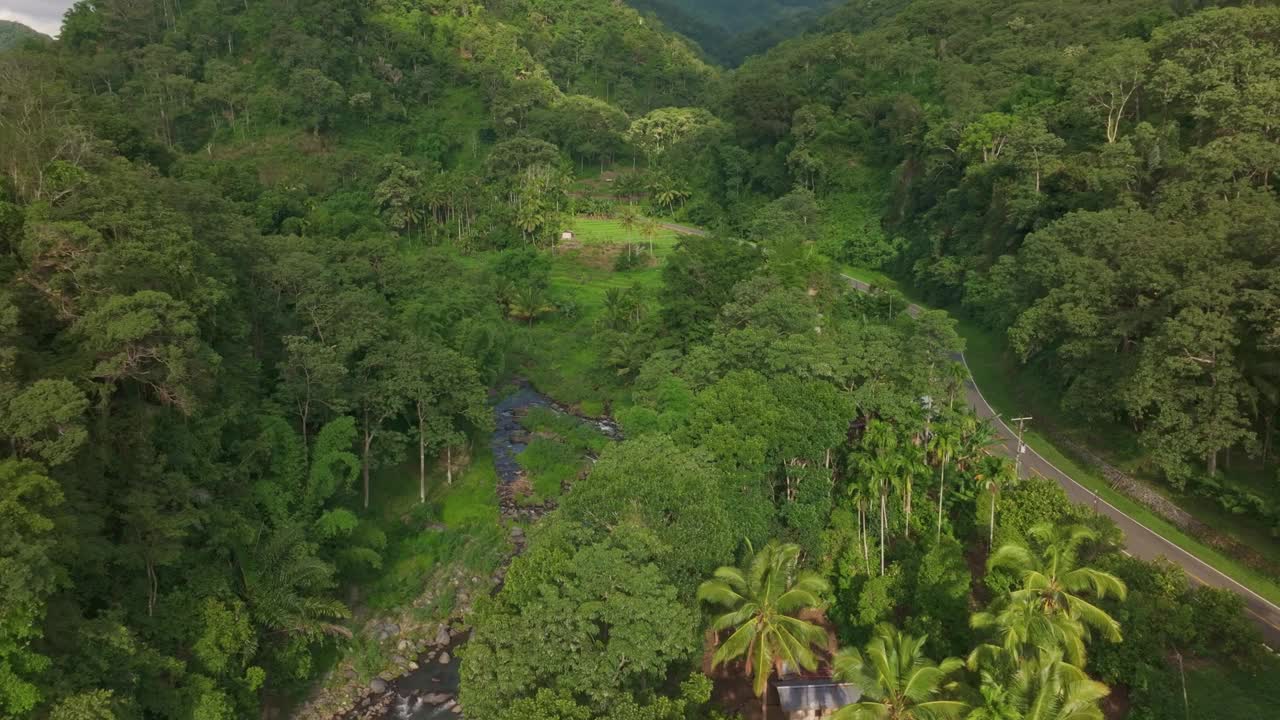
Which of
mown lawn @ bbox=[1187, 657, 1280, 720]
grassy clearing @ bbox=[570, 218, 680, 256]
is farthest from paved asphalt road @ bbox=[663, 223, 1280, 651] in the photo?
grassy clearing @ bbox=[570, 218, 680, 256]

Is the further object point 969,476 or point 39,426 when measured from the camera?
point 969,476

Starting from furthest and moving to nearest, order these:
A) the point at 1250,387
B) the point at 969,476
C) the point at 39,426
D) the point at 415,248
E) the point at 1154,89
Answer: the point at 415,248
the point at 1154,89
the point at 969,476
the point at 1250,387
the point at 39,426

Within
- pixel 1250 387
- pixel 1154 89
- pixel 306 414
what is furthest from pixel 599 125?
pixel 1250 387

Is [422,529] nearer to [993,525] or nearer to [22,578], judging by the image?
[22,578]

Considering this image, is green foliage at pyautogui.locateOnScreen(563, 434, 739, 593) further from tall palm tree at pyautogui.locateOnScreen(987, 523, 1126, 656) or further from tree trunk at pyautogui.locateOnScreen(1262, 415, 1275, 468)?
tree trunk at pyautogui.locateOnScreen(1262, 415, 1275, 468)

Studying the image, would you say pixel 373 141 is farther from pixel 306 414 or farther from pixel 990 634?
pixel 990 634

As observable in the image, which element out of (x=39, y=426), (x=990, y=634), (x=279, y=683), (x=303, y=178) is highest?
(x=303, y=178)

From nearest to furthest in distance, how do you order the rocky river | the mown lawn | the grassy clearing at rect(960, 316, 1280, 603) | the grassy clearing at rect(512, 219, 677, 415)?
the mown lawn < the rocky river < the grassy clearing at rect(960, 316, 1280, 603) < the grassy clearing at rect(512, 219, 677, 415)

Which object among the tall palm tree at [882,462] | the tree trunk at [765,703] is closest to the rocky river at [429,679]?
the tree trunk at [765,703]
